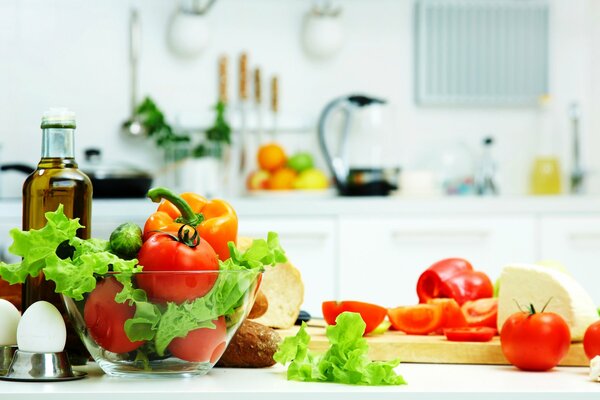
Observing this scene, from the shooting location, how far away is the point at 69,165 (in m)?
1.16

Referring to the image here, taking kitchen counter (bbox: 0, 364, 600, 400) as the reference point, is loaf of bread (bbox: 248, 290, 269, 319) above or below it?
above

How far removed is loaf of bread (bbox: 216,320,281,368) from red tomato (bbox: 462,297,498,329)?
371 millimetres

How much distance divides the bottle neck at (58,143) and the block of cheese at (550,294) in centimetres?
59

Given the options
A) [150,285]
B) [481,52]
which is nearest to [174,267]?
[150,285]

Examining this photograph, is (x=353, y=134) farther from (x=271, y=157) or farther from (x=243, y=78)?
(x=243, y=78)

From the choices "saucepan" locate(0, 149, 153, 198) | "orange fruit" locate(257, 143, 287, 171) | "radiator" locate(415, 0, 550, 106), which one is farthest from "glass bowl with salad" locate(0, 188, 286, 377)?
"radiator" locate(415, 0, 550, 106)

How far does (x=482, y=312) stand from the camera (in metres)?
1.47

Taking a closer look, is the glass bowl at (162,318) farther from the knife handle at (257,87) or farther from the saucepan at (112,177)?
the knife handle at (257,87)

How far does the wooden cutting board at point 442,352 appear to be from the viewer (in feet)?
4.20

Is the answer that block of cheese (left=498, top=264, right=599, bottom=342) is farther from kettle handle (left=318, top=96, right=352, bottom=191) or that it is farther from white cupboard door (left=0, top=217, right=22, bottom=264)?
kettle handle (left=318, top=96, right=352, bottom=191)

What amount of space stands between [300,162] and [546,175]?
1.03 m

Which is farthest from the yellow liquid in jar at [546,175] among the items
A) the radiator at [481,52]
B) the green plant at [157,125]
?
the green plant at [157,125]

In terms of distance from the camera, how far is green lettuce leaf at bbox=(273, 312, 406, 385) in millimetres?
1054

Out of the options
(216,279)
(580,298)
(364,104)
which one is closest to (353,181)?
(364,104)
